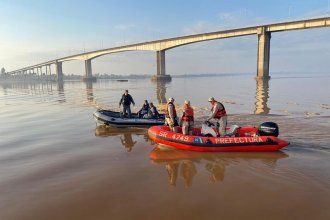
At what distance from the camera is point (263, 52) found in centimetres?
5772

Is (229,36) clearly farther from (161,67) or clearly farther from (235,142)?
(235,142)

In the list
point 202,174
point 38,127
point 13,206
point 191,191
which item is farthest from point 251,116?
point 13,206

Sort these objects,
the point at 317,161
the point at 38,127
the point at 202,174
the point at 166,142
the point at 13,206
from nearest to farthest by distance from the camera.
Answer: the point at 13,206, the point at 202,174, the point at 317,161, the point at 166,142, the point at 38,127

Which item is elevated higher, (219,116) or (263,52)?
(263,52)

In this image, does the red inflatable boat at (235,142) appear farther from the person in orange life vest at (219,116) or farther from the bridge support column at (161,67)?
the bridge support column at (161,67)

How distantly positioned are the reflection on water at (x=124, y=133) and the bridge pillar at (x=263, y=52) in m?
51.8

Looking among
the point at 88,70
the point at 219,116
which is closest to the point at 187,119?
the point at 219,116

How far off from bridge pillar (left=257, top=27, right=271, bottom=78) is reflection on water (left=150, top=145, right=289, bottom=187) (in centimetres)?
5386

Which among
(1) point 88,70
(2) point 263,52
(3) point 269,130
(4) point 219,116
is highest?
(2) point 263,52

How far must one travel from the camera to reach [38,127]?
13.5 metres

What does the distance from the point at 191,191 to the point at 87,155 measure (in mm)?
4309

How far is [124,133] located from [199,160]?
5150 mm

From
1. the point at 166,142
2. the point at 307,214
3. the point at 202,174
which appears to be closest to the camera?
the point at 307,214

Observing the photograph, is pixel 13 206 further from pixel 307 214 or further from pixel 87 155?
pixel 307 214
